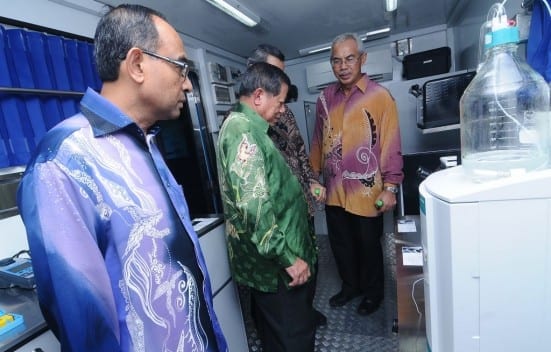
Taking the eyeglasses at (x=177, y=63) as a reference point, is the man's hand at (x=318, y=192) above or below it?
below

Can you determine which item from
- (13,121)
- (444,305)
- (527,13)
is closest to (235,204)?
(444,305)

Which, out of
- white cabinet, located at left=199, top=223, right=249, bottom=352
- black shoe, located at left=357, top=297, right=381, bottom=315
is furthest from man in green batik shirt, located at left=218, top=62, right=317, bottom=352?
black shoe, located at left=357, top=297, right=381, bottom=315

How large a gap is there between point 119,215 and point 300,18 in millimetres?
2803

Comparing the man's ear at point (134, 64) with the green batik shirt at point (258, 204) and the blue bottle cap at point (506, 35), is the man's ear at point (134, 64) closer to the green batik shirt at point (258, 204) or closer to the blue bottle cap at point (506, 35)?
the green batik shirt at point (258, 204)

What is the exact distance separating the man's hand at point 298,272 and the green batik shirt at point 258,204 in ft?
0.07

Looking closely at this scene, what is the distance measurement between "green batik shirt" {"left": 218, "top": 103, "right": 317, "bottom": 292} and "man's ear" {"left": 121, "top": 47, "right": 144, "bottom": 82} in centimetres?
43

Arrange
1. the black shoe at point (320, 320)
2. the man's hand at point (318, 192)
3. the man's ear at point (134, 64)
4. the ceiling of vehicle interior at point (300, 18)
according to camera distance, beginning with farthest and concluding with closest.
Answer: the ceiling of vehicle interior at point (300, 18) → the black shoe at point (320, 320) → the man's hand at point (318, 192) → the man's ear at point (134, 64)

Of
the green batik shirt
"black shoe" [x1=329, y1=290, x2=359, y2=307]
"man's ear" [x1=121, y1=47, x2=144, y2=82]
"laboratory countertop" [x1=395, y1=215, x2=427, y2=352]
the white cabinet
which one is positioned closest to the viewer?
"man's ear" [x1=121, y1=47, x2=144, y2=82]

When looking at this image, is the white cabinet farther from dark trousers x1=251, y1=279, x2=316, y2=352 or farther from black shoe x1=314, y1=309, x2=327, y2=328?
black shoe x1=314, y1=309, x2=327, y2=328

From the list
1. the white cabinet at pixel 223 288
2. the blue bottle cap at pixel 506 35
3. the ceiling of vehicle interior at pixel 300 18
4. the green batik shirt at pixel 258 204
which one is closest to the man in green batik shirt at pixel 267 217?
the green batik shirt at pixel 258 204

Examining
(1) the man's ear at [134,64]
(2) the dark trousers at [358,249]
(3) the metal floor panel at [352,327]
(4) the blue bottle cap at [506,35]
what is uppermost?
(1) the man's ear at [134,64]

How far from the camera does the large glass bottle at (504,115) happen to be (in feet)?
1.76

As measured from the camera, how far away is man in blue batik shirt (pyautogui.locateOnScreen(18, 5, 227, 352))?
0.50 m

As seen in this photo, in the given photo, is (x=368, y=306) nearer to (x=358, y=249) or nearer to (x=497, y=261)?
(x=358, y=249)
